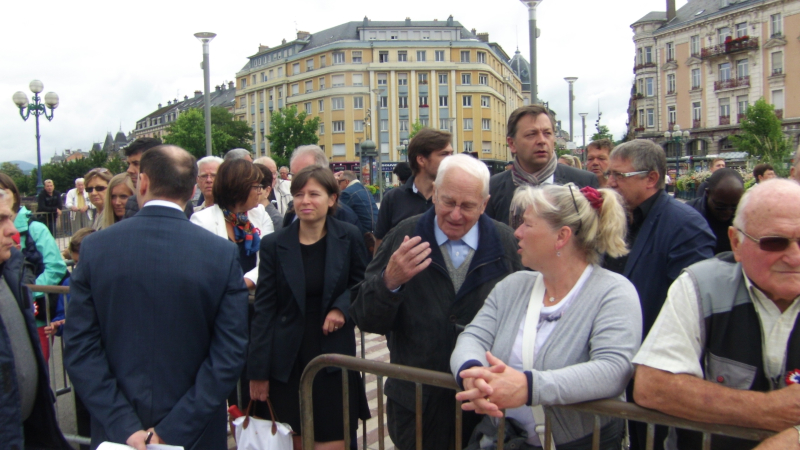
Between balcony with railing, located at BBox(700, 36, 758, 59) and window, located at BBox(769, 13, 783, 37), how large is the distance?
4.59 ft

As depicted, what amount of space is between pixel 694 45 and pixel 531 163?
61.9 metres

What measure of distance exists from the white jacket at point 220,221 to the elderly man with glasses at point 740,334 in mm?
2518

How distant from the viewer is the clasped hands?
192cm

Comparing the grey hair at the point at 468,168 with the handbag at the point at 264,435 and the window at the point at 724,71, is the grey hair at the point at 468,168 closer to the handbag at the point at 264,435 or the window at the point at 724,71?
the handbag at the point at 264,435

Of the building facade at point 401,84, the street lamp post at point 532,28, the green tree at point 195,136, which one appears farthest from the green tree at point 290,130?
the street lamp post at point 532,28

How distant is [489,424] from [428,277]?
0.74m

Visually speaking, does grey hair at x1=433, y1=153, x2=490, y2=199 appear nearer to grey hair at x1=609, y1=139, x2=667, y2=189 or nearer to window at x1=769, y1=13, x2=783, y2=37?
grey hair at x1=609, y1=139, x2=667, y2=189

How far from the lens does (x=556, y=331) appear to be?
2.15 metres

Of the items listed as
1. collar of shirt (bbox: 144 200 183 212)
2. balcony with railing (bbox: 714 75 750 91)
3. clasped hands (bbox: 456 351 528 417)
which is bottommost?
clasped hands (bbox: 456 351 528 417)

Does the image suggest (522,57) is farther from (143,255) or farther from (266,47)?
(143,255)

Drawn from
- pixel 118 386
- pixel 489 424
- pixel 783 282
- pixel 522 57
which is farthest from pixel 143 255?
pixel 522 57

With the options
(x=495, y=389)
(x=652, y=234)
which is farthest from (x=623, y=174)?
(x=495, y=389)

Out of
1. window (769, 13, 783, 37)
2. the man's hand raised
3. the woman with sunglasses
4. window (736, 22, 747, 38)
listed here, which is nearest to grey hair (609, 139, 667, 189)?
the man's hand raised

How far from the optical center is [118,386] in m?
2.50
